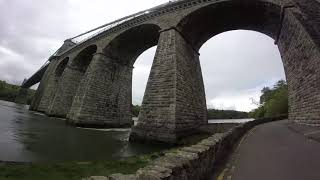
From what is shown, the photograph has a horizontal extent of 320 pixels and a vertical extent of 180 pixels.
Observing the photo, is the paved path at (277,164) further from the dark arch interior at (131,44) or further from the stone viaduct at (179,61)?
the dark arch interior at (131,44)

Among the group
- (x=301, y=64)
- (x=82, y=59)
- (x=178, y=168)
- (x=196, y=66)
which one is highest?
(x=82, y=59)

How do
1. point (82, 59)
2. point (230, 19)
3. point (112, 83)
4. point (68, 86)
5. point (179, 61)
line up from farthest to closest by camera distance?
1. point (82, 59)
2. point (68, 86)
3. point (112, 83)
4. point (230, 19)
5. point (179, 61)

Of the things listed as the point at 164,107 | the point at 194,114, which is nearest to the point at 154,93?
the point at 164,107

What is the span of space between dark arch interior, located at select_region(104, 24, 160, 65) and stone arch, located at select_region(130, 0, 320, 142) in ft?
18.5

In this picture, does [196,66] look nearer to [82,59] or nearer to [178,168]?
[178,168]

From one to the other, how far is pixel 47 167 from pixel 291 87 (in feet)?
57.8

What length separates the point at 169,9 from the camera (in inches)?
880

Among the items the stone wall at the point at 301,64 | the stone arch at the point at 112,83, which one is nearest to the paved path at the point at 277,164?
the stone wall at the point at 301,64

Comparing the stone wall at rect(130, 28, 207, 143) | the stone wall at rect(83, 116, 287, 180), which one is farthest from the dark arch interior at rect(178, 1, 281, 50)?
the stone wall at rect(83, 116, 287, 180)

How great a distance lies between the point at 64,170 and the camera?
25.7 ft

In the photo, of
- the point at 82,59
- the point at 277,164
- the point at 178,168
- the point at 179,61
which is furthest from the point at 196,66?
the point at 82,59

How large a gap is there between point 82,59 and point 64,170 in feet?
105

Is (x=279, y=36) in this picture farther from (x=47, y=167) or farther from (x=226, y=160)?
(x=47, y=167)

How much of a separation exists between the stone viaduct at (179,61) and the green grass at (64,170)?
7284mm
